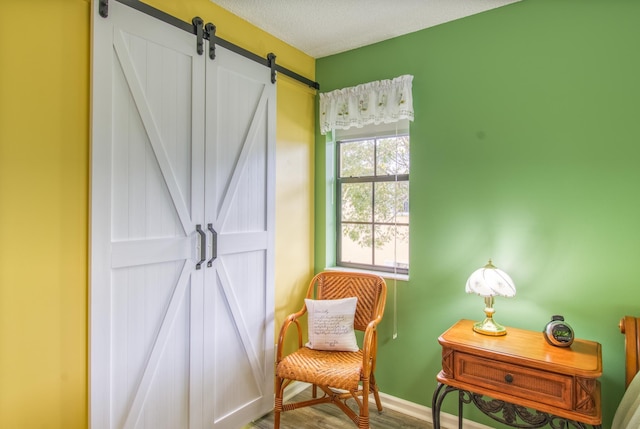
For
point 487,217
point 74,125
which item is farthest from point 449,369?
point 74,125

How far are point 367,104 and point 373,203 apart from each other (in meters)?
0.74

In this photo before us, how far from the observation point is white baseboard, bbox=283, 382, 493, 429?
2352mm

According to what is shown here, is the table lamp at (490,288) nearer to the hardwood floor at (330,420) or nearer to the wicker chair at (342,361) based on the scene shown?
the wicker chair at (342,361)

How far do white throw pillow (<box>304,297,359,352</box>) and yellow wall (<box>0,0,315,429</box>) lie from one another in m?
1.29

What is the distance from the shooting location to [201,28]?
2.09 m

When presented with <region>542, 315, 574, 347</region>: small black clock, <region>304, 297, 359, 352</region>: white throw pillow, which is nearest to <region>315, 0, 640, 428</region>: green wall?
<region>542, 315, 574, 347</region>: small black clock

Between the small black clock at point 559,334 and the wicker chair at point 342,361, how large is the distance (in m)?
0.93

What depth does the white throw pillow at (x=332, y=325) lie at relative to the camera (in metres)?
2.42

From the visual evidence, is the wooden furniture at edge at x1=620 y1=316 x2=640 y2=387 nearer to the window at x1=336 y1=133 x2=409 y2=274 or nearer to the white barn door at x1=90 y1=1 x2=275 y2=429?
the window at x1=336 y1=133 x2=409 y2=274

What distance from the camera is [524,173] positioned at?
2.17 meters

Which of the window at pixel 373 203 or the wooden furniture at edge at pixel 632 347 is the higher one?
the window at pixel 373 203

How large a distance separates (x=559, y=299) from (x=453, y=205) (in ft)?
2.60

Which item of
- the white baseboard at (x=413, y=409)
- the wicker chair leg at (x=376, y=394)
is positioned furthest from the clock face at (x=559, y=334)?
the wicker chair leg at (x=376, y=394)

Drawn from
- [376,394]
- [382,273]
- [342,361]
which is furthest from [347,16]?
[376,394]
